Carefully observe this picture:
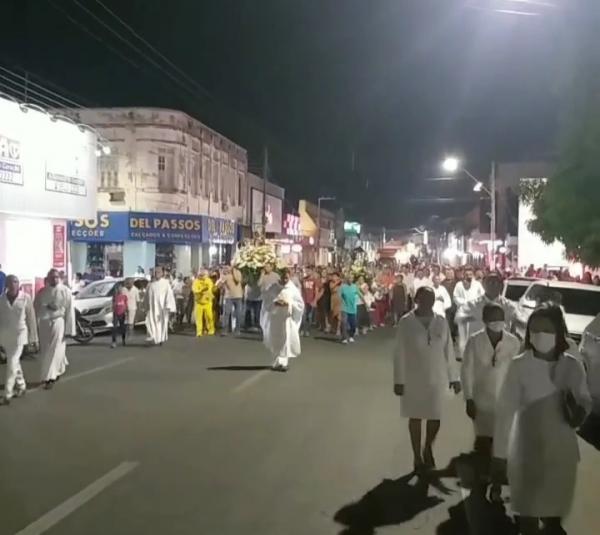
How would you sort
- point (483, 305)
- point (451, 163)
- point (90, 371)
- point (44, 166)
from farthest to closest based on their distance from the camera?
point (451, 163) → point (44, 166) → point (90, 371) → point (483, 305)

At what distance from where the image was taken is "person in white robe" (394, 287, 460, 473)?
834cm

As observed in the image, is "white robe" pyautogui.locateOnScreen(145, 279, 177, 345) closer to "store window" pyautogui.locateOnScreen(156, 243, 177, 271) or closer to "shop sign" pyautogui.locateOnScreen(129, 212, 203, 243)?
"shop sign" pyautogui.locateOnScreen(129, 212, 203, 243)

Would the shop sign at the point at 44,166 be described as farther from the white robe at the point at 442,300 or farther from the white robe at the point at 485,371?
the white robe at the point at 485,371

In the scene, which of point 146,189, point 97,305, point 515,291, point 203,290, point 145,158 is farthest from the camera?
point 146,189

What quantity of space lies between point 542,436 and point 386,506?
2055mm

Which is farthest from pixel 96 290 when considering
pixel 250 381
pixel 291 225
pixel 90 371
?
pixel 291 225

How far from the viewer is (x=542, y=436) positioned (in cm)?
557

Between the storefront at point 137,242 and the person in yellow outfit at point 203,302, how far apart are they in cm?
1312

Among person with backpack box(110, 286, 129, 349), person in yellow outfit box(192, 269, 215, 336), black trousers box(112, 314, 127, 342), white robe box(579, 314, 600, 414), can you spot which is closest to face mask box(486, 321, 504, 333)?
white robe box(579, 314, 600, 414)

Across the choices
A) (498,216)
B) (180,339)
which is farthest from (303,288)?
(498,216)

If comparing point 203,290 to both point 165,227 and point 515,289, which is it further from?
point 165,227

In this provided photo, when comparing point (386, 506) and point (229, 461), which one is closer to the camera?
point (386, 506)

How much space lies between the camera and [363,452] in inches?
365

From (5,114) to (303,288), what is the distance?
1047 cm
